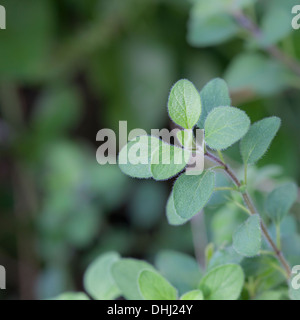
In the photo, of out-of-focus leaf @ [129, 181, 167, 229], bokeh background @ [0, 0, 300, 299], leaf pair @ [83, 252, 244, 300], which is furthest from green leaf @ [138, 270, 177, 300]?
out-of-focus leaf @ [129, 181, 167, 229]

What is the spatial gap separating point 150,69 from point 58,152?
1.08 feet

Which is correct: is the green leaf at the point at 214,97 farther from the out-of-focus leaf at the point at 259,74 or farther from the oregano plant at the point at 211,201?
the out-of-focus leaf at the point at 259,74

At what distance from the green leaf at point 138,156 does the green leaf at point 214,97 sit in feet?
0.14

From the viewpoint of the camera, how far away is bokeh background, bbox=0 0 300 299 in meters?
1.08

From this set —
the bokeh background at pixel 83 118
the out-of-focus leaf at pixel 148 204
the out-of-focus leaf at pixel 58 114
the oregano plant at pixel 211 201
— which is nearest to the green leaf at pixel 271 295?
the oregano plant at pixel 211 201

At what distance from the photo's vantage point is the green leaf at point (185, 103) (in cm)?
31

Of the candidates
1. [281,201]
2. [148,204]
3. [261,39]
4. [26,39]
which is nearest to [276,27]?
[261,39]

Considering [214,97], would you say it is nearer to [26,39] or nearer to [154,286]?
[154,286]

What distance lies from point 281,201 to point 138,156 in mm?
141

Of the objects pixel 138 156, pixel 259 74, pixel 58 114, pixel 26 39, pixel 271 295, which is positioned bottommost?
pixel 271 295

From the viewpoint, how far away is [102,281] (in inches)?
16.6

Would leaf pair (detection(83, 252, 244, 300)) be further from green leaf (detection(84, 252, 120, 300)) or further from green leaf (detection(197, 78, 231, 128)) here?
green leaf (detection(197, 78, 231, 128))

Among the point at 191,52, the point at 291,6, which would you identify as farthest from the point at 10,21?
the point at 291,6
